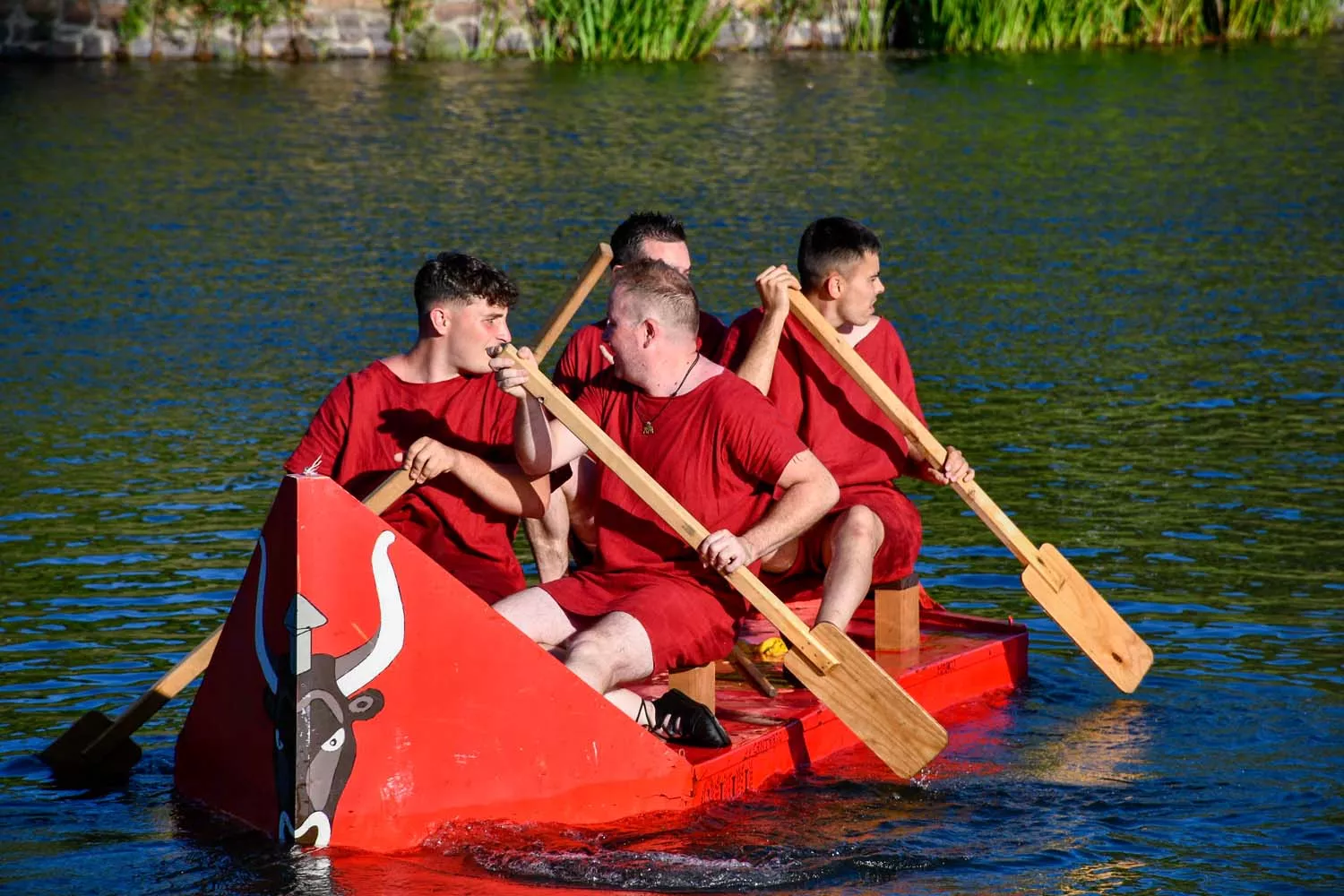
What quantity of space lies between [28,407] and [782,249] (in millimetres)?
6196

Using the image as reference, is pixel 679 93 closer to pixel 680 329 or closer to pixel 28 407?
pixel 28 407

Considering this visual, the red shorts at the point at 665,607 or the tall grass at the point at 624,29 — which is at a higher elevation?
the tall grass at the point at 624,29

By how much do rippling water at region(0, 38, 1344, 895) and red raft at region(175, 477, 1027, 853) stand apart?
12 centimetres

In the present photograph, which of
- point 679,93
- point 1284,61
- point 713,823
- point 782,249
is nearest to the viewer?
point 713,823

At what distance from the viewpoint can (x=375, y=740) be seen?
557cm

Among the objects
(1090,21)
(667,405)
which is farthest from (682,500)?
(1090,21)

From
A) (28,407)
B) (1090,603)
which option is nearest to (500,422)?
(1090,603)

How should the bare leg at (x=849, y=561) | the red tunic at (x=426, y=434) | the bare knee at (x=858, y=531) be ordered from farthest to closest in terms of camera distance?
the bare knee at (x=858, y=531) → the bare leg at (x=849, y=561) → the red tunic at (x=426, y=434)

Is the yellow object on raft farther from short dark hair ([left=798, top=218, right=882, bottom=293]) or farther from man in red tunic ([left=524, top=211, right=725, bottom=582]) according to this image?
short dark hair ([left=798, top=218, right=882, bottom=293])

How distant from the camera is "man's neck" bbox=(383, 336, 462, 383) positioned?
21.6ft

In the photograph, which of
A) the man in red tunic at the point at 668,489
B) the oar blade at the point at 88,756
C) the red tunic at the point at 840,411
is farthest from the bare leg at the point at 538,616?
the oar blade at the point at 88,756

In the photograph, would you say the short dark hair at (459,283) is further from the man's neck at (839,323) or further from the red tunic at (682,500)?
the man's neck at (839,323)

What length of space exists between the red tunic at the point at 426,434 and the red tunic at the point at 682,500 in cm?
35

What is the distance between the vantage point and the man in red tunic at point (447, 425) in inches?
255
